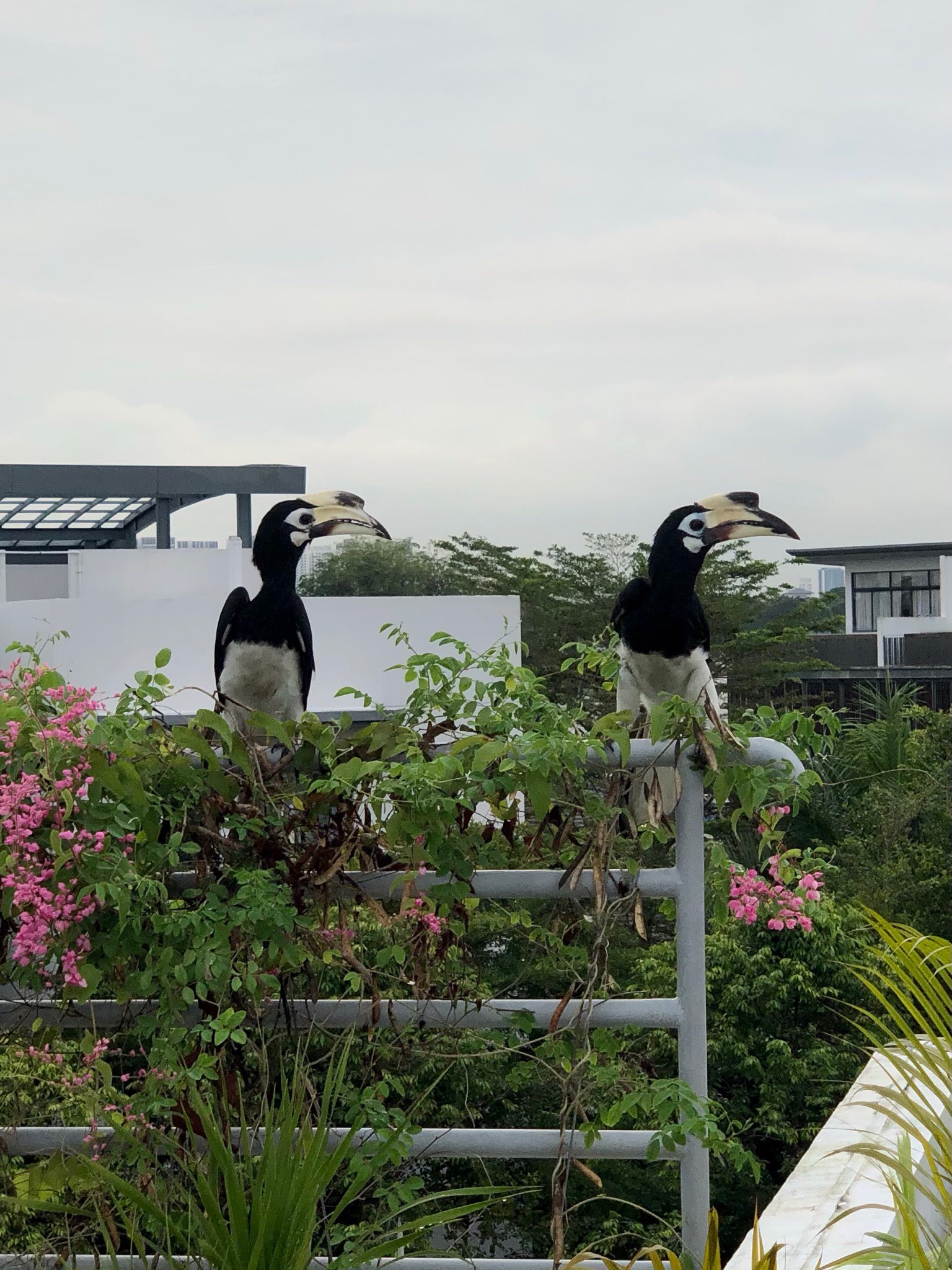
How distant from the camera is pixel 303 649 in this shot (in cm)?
190

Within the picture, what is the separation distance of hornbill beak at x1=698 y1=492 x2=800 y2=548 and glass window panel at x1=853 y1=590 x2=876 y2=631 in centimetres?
2394

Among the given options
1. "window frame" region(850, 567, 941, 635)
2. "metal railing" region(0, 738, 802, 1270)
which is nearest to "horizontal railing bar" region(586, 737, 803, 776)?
"metal railing" region(0, 738, 802, 1270)

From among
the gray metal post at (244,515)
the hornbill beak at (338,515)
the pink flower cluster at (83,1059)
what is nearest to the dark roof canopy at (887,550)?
the gray metal post at (244,515)

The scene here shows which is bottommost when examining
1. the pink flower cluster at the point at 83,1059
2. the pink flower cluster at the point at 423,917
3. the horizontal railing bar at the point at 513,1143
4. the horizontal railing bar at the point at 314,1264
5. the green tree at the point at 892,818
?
the green tree at the point at 892,818

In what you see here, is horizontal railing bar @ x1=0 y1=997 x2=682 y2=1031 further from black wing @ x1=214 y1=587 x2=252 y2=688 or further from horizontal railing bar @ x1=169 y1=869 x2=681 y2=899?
black wing @ x1=214 y1=587 x2=252 y2=688

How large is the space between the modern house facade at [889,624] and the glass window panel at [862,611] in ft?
0.04

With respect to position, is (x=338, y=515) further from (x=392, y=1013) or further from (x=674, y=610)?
(x=392, y=1013)

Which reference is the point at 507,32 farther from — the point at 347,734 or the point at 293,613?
the point at 347,734

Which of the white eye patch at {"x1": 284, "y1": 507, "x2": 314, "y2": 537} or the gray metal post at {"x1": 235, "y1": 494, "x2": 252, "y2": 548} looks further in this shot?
the gray metal post at {"x1": 235, "y1": 494, "x2": 252, "y2": 548}

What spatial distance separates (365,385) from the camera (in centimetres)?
2573

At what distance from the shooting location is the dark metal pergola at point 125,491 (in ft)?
44.2

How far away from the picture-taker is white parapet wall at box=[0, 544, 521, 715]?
41.1 feet

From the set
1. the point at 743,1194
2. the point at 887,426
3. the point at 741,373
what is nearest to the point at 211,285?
the point at 741,373

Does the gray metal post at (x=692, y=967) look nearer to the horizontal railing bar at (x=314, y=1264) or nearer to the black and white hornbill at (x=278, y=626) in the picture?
the horizontal railing bar at (x=314, y=1264)
